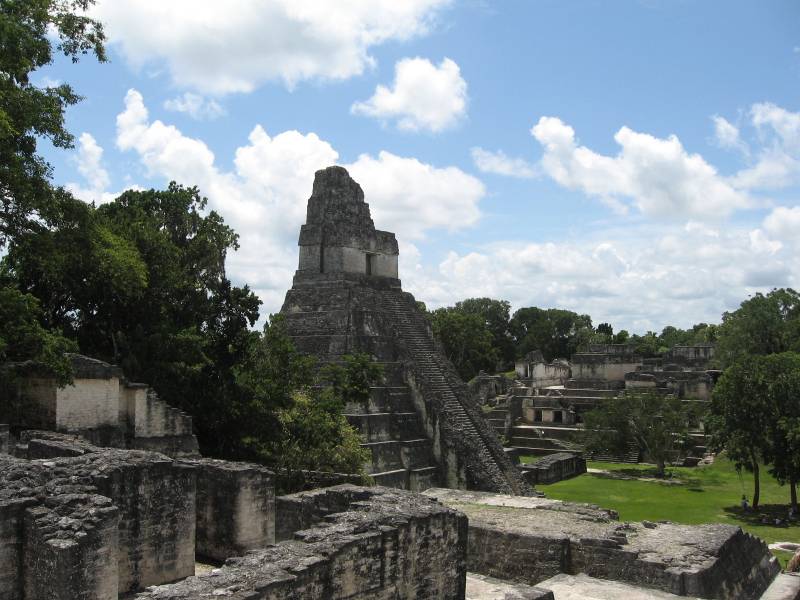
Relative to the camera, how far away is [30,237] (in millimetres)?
14961

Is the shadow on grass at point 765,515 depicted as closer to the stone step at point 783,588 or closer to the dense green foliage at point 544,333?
the stone step at point 783,588

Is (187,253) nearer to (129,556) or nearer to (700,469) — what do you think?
(129,556)

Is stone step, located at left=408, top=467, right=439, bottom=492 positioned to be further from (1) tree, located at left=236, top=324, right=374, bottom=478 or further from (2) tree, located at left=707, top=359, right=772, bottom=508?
(2) tree, located at left=707, top=359, right=772, bottom=508

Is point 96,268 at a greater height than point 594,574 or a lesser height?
greater

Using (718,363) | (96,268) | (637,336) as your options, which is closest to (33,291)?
(96,268)

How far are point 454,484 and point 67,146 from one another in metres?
14.3

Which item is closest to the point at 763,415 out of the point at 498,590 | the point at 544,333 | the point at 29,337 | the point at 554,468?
the point at 554,468

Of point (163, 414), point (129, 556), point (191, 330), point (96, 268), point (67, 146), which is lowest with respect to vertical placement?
point (129, 556)

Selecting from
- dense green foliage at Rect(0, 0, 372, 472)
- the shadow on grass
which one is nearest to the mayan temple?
dense green foliage at Rect(0, 0, 372, 472)

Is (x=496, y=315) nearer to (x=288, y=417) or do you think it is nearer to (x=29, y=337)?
(x=288, y=417)

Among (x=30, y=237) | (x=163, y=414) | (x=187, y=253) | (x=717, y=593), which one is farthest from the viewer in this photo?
(x=187, y=253)

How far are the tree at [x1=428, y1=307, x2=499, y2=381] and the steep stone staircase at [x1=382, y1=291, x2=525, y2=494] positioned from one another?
33334 mm

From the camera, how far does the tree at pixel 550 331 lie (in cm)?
8431

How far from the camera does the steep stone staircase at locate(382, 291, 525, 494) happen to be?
76.2ft
